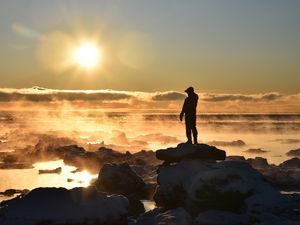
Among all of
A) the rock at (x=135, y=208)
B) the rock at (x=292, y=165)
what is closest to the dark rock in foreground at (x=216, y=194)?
the rock at (x=135, y=208)

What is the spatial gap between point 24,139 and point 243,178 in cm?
9306

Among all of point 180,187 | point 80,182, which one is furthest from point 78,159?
point 180,187

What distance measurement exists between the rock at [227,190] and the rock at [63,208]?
4.71 m

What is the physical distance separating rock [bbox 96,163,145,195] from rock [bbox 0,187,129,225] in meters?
13.6

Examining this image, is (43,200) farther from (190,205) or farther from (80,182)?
(80,182)

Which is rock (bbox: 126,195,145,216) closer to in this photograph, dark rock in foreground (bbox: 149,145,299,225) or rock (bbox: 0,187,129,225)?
dark rock in foreground (bbox: 149,145,299,225)

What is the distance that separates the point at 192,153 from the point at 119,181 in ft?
31.9

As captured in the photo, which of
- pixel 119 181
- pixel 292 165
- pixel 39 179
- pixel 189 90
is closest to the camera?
pixel 189 90

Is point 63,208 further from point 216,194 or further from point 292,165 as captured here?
point 292,165

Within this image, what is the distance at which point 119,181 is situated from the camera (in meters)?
35.3

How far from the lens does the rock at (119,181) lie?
34969mm

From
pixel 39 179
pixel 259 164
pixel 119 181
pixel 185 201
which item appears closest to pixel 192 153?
pixel 185 201

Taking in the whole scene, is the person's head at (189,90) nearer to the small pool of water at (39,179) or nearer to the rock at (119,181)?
the rock at (119,181)

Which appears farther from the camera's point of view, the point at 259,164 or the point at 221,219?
the point at 259,164
